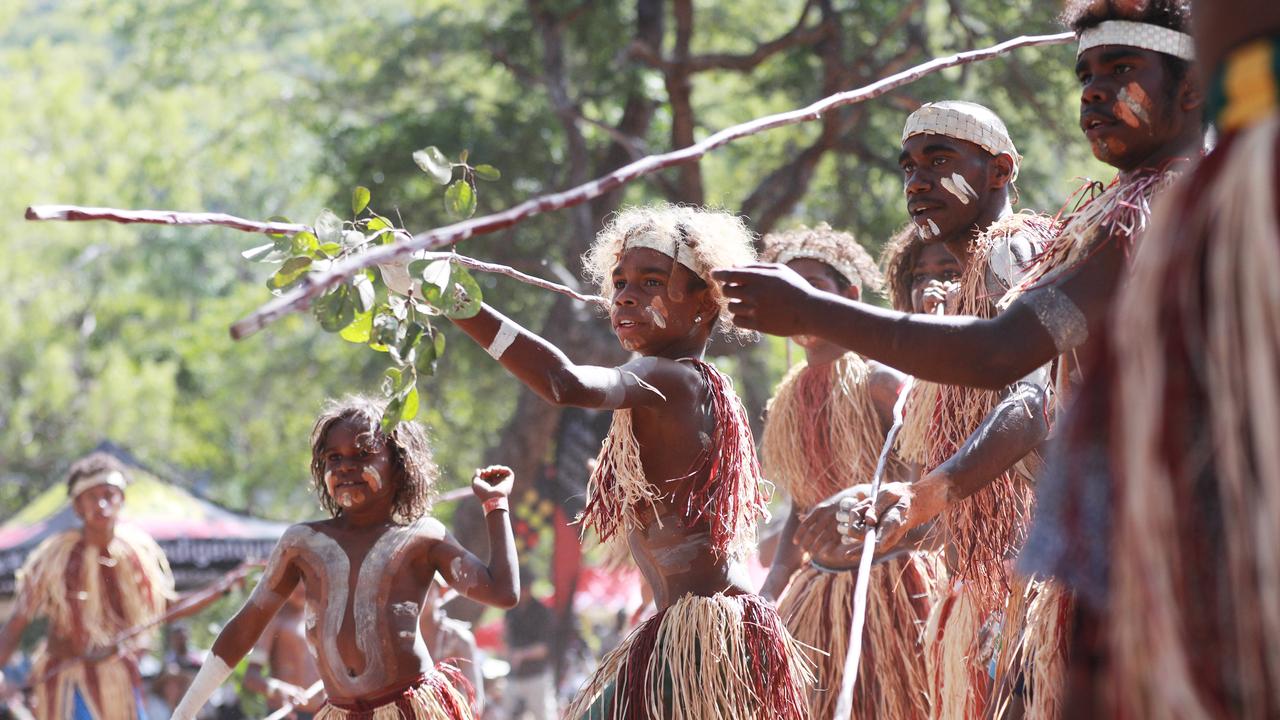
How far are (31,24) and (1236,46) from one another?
196ft

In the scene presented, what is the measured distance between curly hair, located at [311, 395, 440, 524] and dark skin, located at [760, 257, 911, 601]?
1295 millimetres

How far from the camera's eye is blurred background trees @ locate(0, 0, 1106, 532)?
503 inches

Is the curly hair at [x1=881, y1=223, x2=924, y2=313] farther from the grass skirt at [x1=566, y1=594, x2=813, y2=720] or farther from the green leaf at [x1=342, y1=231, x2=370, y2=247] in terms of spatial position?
the green leaf at [x1=342, y1=231, x2=370, y2=247]

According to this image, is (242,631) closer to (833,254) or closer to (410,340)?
(410,340)

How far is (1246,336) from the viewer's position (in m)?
1.61

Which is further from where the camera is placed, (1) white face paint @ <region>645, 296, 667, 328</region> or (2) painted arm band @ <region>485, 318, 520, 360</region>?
(1) white face paint @ <region>645, 296, 667, 328</region>

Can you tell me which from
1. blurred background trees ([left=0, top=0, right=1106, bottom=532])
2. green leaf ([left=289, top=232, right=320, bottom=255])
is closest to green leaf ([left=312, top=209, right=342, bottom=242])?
green leaf ([left=289, top=232, right=320, bottom=255])

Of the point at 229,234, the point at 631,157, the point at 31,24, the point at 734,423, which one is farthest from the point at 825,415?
the point at 31,24

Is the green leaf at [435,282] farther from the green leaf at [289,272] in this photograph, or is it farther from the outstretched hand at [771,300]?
the outstretched hand at [771,300]

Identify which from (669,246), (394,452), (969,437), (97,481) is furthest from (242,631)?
(97,481)

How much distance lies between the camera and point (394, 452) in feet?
16.0

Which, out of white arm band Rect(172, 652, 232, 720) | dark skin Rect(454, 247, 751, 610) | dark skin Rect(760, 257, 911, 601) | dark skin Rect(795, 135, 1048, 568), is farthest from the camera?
dark skin Rect(760, 257, 911, 601)

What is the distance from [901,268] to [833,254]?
1.11ft

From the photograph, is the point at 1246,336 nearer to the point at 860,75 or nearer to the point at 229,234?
the point at 860,75
